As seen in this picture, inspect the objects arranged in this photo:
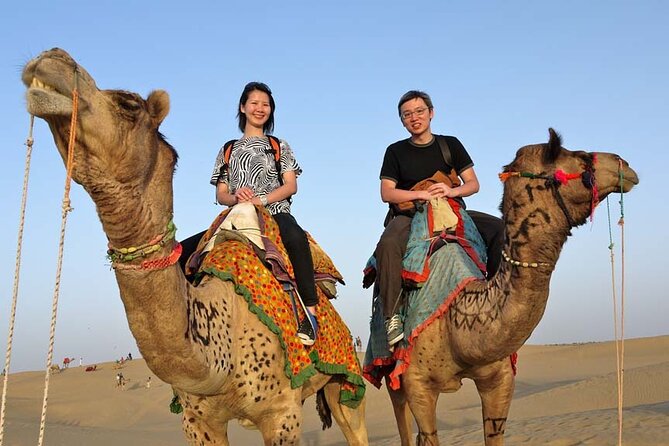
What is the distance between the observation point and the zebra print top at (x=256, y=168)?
540cm

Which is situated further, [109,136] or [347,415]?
[347,415]

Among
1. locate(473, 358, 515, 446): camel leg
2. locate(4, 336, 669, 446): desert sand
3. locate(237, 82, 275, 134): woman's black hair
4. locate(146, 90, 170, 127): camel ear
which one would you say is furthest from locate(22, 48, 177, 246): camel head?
locate(4, 336, 669, 446): desert sand

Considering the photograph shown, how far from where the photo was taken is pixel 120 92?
3.31 m

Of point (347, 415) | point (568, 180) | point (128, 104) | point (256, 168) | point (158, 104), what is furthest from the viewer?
point (347, 415)

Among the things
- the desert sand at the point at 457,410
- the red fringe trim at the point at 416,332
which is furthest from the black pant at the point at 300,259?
the desert sand at the point at 457,410

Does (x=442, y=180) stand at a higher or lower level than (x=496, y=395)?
higher

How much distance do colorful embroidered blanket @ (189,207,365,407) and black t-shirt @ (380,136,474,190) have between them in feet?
4.22

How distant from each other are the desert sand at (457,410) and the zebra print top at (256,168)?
5.68m

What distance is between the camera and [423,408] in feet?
17.2

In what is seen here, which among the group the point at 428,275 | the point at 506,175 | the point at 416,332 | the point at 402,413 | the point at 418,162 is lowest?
the point at 402,413

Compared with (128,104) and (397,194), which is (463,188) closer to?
(397,194)

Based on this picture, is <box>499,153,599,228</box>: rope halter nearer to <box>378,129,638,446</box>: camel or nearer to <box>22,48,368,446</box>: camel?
<box>378,129,638,446</box>: camel

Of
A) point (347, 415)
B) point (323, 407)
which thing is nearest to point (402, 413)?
point (347, 415)

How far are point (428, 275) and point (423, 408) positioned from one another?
3.20 ft
